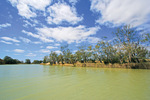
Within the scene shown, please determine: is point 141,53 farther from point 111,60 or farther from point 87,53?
point 87,53

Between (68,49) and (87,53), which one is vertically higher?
(68,49)

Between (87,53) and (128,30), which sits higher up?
(128,30)

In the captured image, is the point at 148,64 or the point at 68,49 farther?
the point at 68,49

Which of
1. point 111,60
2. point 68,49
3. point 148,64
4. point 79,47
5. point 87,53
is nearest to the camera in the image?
point 148,64

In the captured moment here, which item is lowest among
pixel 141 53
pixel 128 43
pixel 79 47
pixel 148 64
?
pixel 148 64

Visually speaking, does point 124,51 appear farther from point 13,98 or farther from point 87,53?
point 13,98

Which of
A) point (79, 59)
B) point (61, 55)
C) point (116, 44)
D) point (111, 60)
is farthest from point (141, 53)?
point (61, 55)

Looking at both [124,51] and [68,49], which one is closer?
[124,51]

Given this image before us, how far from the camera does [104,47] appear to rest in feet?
82.9

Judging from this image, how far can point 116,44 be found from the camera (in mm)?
20844

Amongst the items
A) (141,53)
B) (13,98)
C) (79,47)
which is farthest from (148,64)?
(79,47)

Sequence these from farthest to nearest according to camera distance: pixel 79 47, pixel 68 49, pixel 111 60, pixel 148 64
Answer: pixel 68 49 → pixel 79 47 → pixel 111 60 → pixel 148 64

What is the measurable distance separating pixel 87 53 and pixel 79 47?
500cm

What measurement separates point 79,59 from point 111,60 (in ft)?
49.2
